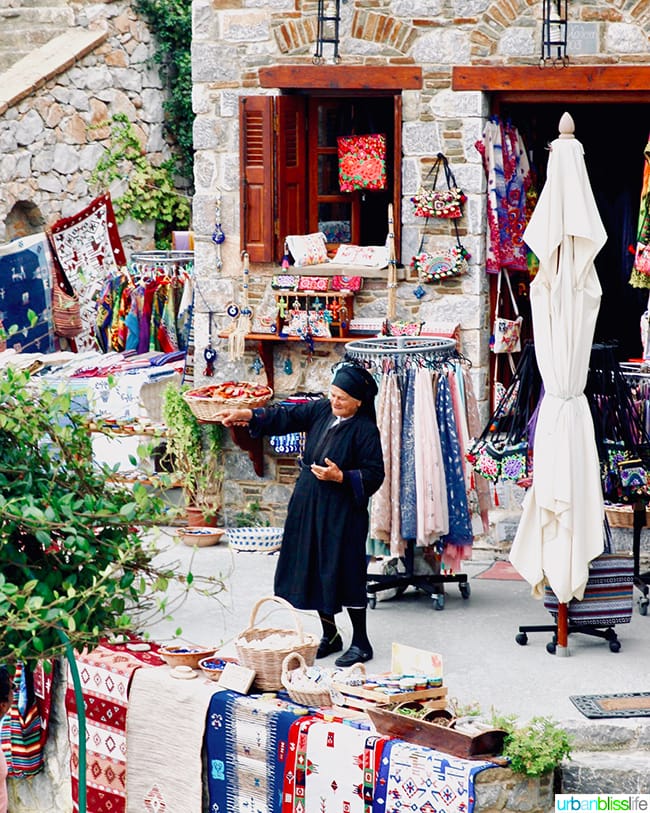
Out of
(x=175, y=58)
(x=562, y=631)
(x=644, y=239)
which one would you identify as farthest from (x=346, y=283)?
(x=175, y=58)

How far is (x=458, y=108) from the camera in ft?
34.1

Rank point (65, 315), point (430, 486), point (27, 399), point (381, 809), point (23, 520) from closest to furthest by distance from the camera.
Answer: point (23, 520) → point (27, 399) → point (381, 809) → point (430, 486) → point (65, 315)

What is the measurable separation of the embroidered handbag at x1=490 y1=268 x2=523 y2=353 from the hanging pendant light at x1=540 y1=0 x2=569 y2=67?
1526 millimetres

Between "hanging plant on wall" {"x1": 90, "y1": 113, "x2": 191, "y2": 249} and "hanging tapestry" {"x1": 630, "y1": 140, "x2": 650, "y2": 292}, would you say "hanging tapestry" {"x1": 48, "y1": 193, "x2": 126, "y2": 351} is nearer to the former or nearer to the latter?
"hanging plant on wall" {"x1": 90, "y1": 113, "x2": 191, "y2": 249}

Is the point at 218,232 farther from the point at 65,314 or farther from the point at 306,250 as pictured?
the point at 65,314

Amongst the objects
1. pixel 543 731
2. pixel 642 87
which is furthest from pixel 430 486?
pixel 642 87

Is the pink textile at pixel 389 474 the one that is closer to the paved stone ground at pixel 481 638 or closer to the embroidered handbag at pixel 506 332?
the paved stone ground at pixel 481 638

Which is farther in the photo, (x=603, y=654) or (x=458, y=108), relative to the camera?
(x=458, y=108)

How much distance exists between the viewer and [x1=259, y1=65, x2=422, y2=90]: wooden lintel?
413 inches

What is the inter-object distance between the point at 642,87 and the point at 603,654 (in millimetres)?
3780

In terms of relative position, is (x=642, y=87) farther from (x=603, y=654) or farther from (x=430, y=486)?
(x=603, y=654)

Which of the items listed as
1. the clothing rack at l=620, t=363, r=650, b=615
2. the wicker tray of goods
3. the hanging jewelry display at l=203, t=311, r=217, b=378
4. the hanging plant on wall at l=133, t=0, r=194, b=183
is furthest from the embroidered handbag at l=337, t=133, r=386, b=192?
the hanging plant on wall at l=133, t=0, r=194, b=183

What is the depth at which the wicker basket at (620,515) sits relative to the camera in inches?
399

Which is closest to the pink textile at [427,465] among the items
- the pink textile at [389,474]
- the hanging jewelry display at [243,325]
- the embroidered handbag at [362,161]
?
the pink textile at [389,474]
